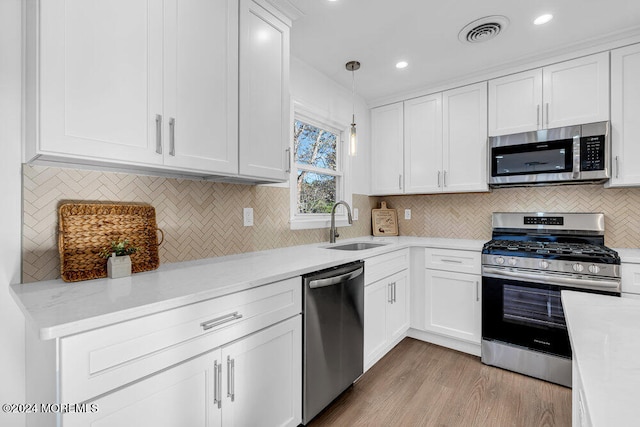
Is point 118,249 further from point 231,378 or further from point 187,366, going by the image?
point 231,378

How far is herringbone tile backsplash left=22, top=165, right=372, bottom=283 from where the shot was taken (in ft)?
4.16

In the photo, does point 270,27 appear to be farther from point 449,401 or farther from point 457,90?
point 449,401

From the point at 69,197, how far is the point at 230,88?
921 millimetres

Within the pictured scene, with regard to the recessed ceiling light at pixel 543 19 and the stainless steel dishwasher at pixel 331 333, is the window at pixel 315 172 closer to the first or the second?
the stainless steel dishwasher at pixel 331 333

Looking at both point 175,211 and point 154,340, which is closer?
point 154,340

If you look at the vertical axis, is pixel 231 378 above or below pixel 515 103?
below

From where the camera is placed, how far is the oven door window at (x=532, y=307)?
2.18m

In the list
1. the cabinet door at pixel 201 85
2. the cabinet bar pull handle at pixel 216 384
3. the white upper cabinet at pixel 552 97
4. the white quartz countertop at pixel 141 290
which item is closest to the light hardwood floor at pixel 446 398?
the cabinet bar pull handle at pixel 216 384

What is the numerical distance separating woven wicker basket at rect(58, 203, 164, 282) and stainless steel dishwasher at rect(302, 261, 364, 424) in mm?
825

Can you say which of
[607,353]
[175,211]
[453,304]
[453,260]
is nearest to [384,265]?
[453,260]

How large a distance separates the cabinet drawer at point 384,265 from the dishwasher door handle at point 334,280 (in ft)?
0.55

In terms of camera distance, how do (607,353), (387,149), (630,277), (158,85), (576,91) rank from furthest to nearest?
(387,149), (576,91), (630,277), (158,85), (607,353)

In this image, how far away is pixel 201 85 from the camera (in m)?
1.51

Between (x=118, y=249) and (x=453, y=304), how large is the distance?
2562 millimetres
